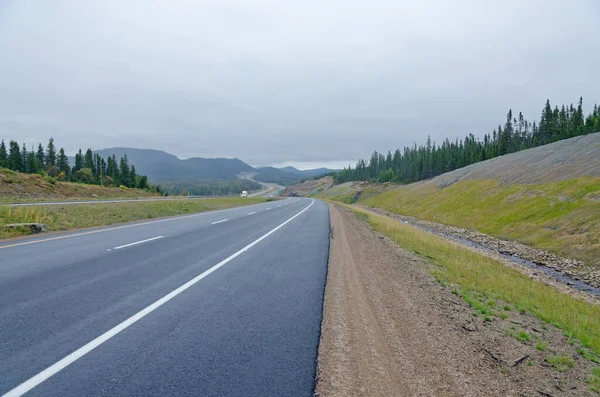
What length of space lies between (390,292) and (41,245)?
11.7m

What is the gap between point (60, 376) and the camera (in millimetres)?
3408

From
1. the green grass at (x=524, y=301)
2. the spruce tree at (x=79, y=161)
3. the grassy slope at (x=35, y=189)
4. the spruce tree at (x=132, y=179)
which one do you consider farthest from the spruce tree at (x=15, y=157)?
the green grass at (x=524, y=301)

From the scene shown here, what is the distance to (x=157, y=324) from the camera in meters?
4.84

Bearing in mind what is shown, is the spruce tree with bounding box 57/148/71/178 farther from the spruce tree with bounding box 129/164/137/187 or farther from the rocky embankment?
the rocky embankment

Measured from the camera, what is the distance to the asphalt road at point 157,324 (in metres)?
3.41

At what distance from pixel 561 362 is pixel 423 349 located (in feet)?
7.27

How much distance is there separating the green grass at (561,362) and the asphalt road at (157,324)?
11.2ft

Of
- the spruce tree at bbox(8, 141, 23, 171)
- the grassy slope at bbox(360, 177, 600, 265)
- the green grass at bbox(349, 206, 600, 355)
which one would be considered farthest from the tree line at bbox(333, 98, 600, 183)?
the spruce tree at bbox(8, 141, 23, 171)

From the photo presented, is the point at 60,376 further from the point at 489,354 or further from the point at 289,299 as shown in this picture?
the point at 489,354

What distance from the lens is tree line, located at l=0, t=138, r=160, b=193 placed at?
7831cm

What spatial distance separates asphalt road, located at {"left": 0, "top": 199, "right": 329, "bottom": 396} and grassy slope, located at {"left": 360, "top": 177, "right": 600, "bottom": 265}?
Result: 2053 cm

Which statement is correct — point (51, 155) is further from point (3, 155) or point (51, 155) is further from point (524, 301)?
point (524, 301)

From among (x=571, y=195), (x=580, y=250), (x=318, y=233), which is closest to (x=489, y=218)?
(x=571, y=195)

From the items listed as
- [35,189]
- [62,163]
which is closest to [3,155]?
[62,163]
